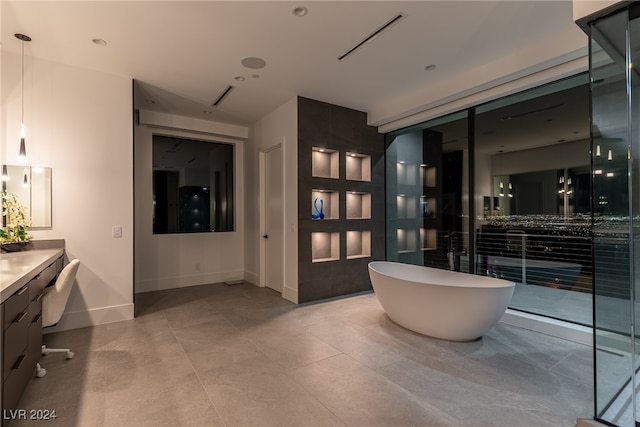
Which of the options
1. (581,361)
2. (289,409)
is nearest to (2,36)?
(289,409)

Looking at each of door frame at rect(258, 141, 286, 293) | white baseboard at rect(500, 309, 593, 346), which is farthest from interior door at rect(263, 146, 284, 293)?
white baseboard at rect(500, 309, 593, 346)

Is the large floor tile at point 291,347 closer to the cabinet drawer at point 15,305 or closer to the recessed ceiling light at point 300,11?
the cabinet drawer at point 15,305

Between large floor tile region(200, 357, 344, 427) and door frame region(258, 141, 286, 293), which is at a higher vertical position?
door frame region(258, 141, 286, 293)

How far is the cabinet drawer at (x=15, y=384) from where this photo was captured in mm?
1782

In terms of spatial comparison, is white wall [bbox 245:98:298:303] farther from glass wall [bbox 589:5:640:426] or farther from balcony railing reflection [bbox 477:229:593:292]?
glass wall [bbox 589:5:640:426]

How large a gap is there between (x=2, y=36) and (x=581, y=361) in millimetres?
6091

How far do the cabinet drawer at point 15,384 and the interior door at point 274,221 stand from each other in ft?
10.1

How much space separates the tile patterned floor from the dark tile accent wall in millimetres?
951

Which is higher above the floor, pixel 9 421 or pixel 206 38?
pixel 206 38

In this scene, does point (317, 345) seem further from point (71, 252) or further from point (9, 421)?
point (71, 252)

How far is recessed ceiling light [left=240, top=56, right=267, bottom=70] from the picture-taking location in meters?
3.31

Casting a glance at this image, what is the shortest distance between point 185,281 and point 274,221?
201cm

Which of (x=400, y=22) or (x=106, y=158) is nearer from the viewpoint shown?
(x=400, y=22)

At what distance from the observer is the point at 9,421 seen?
6.15 feet
